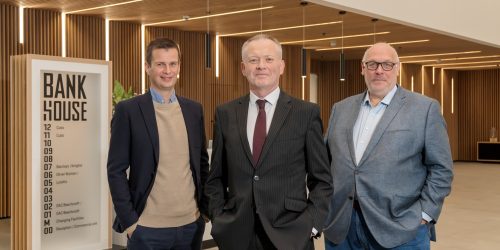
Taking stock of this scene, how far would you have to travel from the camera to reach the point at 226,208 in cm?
269

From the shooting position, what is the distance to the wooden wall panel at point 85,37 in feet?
36.9

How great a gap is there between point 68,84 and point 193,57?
847cm

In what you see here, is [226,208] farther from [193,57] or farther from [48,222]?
[193,57]

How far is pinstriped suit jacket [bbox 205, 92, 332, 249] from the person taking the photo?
2.61 metres

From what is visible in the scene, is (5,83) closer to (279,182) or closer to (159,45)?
(159,45)

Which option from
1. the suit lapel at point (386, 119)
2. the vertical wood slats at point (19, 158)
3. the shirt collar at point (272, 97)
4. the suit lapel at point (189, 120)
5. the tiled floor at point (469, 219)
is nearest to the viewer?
the shirt collar at point (272, 97)

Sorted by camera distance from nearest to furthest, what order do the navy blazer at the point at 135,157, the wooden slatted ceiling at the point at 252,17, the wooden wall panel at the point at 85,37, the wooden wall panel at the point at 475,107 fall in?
Result: 1. the navy blazer at the point at 135,157
2. the wooden slatted ceiling at the point at 252,17
3. the wooden wall panel at the point at 85,37
4. the wooden wall panel at the point at 475,107

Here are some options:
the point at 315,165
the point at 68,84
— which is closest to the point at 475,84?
the point at 68,84

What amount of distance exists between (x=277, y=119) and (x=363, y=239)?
3.22ft

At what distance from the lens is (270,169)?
8.62ft

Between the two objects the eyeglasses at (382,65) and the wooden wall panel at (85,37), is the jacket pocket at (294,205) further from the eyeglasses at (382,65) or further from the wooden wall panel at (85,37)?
the wooden wall panel at (85,37)

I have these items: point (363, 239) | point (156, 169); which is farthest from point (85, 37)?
point (363, 239)

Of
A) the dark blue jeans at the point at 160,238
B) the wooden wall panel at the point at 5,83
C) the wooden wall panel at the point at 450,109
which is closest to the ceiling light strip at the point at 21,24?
the wooden wall panel at the point at 5,83

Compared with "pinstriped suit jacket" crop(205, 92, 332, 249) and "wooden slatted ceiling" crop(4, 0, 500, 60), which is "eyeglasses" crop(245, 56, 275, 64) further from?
"wooden slatted ceiling" crop(4, 0, 500, 60)
